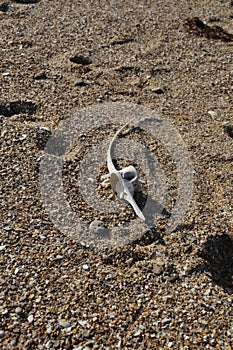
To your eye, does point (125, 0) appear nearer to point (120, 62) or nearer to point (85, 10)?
point (85, 10)

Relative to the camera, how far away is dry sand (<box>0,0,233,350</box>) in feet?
5.96

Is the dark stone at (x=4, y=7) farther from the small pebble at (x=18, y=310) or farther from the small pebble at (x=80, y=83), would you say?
the small pebble at (x=18, y=310)

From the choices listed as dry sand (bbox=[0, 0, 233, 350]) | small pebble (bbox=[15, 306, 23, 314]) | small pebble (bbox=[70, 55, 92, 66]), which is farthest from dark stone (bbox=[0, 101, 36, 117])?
small pebble (bbox=[15, 306, 23, 314])

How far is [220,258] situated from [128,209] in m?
0.49

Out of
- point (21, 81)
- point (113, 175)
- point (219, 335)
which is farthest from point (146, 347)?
point (21, 81)

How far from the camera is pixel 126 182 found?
226 centimetres

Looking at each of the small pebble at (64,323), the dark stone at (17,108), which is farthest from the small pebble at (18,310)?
the dark stone at (17,108)

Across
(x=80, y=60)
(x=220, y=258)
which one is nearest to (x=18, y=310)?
(x=220, y=258)

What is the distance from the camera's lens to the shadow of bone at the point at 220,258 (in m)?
2.02

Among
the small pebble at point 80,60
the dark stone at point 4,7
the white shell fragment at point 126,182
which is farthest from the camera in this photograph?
the dark stone at point 4,7

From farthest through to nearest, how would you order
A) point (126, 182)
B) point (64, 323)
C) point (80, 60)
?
point (80, 60) → point (126, 182) → point (64, 323)

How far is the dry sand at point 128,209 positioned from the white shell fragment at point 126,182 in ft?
0.24

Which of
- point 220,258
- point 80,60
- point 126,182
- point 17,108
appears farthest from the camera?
point 80,60

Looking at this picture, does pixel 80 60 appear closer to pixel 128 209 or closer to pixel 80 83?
pixel 80 83
